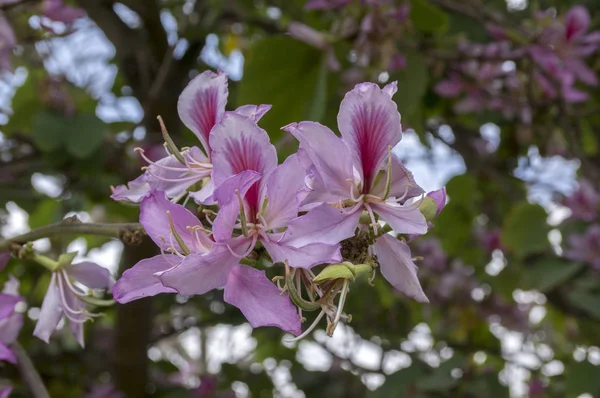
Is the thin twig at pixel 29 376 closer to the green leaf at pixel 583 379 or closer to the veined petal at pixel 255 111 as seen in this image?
the veined petal at pixel 255 111

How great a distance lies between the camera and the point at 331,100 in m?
1.20

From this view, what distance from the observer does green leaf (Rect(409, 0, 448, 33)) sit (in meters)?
1.20

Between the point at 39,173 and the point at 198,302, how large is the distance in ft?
1.91

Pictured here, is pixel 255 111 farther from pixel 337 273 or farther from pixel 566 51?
pixel 566 51

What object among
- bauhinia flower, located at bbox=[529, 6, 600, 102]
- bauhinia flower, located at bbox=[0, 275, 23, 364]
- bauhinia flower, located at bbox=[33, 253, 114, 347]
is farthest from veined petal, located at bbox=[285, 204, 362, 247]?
bauhinia flower, located at bbox=[529, 6, 600, 102]

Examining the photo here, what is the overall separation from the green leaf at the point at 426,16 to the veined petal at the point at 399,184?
76 centimetres

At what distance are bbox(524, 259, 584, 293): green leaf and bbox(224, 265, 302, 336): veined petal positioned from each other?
118 cm

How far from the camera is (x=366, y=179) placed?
53cm

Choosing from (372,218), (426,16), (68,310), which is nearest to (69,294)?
(68,310)

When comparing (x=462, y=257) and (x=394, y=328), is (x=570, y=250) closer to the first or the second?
(x=394, y=328)

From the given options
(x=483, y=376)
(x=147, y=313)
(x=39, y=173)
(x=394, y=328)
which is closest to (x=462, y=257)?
(x=394, y=328)

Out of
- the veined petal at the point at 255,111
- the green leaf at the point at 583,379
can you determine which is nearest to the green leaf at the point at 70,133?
the veined petal at the point at 255,111

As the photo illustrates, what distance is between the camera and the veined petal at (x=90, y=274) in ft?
2.14

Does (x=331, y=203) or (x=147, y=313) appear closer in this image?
(x=331, y=203)
